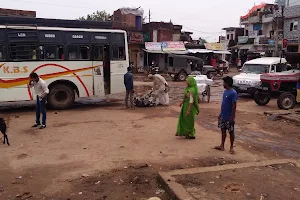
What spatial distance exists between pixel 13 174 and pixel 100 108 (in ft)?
22.9

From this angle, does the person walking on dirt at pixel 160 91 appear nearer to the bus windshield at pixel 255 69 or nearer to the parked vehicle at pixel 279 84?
the parked vehicle at pixel 279 84

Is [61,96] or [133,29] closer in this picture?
[61,96]

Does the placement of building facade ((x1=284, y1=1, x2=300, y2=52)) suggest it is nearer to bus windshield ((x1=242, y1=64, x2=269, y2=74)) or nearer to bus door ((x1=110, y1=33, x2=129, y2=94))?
bus windshield ((x1=242, y1=64, x2=269, y2=74))

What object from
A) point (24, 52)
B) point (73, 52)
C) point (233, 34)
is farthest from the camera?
point (233, 34)

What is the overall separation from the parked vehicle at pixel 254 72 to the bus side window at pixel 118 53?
5.70 meters

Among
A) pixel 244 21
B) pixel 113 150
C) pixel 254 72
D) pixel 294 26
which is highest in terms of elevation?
pixel 244 21

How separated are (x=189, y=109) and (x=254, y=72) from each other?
9.21 meters

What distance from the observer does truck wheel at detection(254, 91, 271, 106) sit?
12527 millimetres

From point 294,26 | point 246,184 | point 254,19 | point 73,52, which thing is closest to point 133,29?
point 294,26

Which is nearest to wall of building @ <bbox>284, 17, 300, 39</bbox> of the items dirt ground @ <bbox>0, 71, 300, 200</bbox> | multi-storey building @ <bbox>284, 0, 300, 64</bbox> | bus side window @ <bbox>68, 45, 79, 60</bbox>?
multi-storey building @ <bbox>284, 0, 300, 64</bbox>

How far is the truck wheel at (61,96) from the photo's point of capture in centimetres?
1128

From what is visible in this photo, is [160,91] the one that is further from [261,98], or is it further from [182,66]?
[182,66]

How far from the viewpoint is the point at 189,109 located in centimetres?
693

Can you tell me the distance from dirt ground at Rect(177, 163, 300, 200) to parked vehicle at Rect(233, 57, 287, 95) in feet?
31.1
